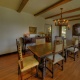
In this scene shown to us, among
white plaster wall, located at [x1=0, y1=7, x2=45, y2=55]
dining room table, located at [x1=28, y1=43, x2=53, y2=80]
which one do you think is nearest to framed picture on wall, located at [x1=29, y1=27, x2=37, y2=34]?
white plaster wall, located at [x1=0, y1=7, x2=45, y2=55]

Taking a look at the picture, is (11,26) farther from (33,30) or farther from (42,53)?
(42,53)

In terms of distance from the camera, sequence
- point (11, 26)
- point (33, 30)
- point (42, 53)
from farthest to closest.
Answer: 1. point (33, 30)
2. point (11, 26)
3. point (42, 53)

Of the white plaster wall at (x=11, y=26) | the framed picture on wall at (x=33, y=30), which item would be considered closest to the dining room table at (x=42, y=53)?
the white plaster wall at (x=11, y=26)

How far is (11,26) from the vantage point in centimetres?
383

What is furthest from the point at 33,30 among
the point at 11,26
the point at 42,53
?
the point at 42,53

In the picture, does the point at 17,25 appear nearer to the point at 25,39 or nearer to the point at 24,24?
the point at 24,24

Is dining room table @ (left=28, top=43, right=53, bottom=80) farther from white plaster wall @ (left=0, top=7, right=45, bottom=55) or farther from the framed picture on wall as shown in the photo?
the framed picture on wall

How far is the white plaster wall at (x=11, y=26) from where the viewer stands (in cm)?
353

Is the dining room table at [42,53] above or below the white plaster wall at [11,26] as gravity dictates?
below

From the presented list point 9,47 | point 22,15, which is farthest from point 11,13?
point 9,47

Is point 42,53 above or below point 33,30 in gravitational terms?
below

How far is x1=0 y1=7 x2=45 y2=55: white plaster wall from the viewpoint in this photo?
3531mm

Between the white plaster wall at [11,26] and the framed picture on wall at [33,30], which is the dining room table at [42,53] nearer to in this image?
the white plaster wall at [11,26]

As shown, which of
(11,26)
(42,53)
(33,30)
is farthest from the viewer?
(33,30)
